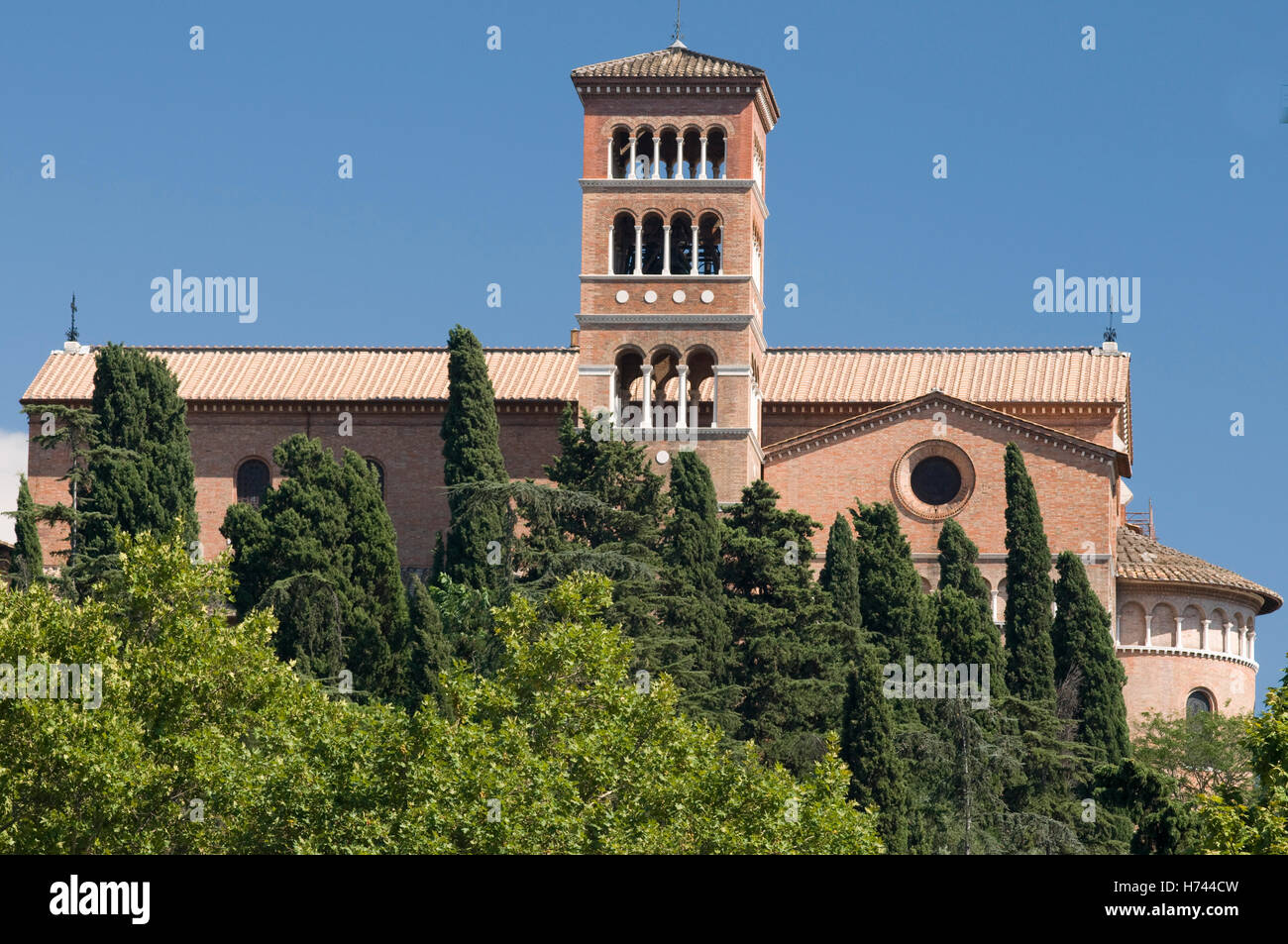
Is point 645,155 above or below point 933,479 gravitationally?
above

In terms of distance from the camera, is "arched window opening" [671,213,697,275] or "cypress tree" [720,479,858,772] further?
"arched window opening" [671,213,697,275]

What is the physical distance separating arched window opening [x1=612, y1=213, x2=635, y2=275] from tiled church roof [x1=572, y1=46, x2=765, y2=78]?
12.5 ft

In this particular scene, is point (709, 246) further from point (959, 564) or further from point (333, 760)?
point (333, 760)

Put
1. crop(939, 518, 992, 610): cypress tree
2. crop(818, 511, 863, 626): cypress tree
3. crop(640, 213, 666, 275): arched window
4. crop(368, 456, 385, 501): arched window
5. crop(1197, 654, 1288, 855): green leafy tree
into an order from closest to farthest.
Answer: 1. crop(1197, 654, 1288, 855): green leafy tree
2. crop(818, 511, 863, 626): cypress tree
3. crop(939, 518, 992, 610): cypress tree
4. crop(640, 213, 666, 275): arched window
5. crop(368, 456, 385, 501): arched window

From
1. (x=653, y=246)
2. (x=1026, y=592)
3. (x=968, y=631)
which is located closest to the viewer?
(x=968, y=631)

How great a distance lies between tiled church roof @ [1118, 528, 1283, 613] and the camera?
56.9 m

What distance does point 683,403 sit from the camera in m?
56.0

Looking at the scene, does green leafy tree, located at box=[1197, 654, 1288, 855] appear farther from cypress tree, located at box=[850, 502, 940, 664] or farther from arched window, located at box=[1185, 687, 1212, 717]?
arched window, located at box=[1185, 687, 1212, 717]

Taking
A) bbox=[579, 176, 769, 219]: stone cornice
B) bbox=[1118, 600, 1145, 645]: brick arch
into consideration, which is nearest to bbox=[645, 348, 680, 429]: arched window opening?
bbox=[579, 176, 769, 219]: stone cornice

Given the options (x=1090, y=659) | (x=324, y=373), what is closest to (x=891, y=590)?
(x=1090, y=659)

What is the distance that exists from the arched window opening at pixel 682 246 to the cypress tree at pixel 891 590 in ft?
30.3

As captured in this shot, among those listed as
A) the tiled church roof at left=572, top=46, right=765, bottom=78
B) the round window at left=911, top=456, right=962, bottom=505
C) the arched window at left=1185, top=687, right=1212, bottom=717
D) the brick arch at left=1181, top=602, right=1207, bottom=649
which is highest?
the tiled church roof at left=572, top=46, right=765, bottom=78

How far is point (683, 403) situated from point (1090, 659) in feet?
41.4
